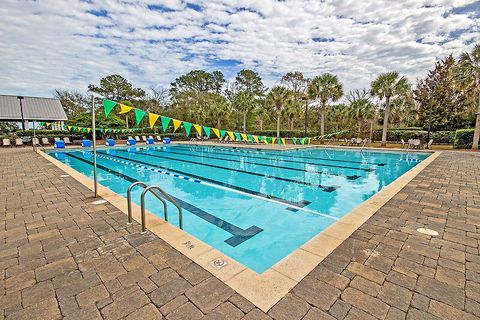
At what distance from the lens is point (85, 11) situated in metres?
9.16

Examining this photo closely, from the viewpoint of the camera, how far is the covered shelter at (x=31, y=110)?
24086 mm

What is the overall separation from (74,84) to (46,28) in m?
27.4

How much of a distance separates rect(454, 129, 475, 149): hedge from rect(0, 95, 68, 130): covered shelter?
37918 mm

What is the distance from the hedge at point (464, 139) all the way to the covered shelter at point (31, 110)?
124 ft

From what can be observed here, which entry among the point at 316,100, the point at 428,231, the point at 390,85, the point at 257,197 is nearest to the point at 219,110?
the point at 316,100

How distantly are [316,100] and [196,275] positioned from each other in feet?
80.3

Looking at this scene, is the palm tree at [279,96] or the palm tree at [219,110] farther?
the palm tree at [219,110]

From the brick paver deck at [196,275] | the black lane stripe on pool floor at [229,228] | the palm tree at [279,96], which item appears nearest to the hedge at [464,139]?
the palm tree at [279,96]

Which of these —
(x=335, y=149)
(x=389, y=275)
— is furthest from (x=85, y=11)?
(x=335, y=149)

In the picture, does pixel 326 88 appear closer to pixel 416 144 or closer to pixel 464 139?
pixel 416 144

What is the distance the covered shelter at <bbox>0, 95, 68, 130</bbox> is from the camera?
948 inches

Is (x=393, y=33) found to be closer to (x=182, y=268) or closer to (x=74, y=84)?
(x=182, y=268)

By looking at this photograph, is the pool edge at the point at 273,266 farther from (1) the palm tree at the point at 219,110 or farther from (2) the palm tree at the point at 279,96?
(1) the palm tree at the point at 219,110

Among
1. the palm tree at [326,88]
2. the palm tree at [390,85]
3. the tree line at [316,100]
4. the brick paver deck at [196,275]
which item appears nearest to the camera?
the brick paver deck at [196,275]
